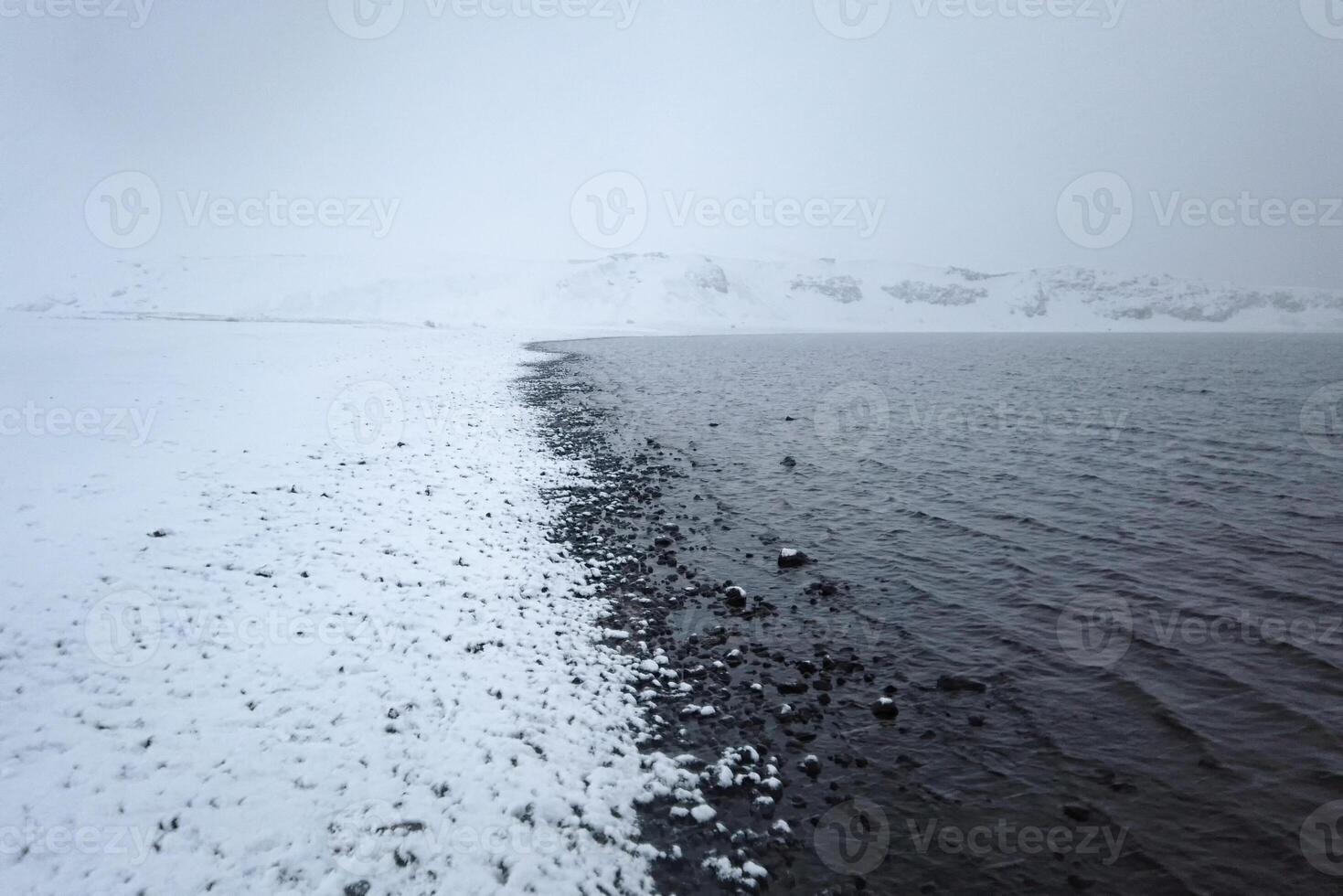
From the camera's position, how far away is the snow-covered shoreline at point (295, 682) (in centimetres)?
641

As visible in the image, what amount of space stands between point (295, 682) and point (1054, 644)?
13.7m

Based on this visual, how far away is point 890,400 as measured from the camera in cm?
4425

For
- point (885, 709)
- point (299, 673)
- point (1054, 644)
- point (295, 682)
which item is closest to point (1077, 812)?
point (885, 709)

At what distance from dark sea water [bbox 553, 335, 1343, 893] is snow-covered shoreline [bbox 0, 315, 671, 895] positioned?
3.08 metres

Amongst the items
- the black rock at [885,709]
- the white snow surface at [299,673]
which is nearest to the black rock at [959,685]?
the black rock at [885,709]

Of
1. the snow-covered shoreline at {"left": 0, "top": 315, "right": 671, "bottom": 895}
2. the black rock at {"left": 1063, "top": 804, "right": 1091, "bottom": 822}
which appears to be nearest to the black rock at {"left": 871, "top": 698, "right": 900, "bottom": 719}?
the black rock at {"left": 1063, "top": 804, "right": 1091, "bottom": 822}

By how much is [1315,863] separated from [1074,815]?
251cm

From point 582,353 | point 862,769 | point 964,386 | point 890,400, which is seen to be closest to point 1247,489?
point 862,769

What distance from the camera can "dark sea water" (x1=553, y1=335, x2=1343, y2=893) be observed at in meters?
7.11

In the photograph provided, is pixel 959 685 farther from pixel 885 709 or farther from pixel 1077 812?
pixel 1077 812

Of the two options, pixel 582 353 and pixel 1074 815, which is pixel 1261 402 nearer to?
pixel 1074 815

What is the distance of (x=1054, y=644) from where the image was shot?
11305 mm

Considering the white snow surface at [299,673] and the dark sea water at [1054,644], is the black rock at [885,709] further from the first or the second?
the white snow surface at [299,673]

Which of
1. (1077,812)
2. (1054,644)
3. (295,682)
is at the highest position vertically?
(1054,644)
